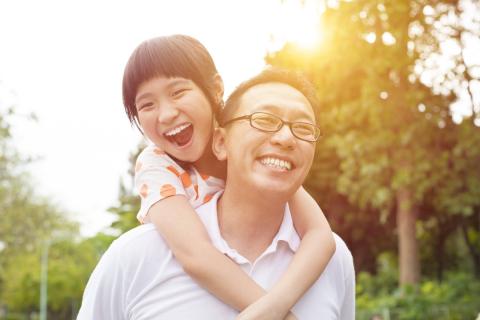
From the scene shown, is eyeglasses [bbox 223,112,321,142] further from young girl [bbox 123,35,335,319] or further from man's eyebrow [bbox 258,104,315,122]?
young girl [bbox 123,35,335,319]

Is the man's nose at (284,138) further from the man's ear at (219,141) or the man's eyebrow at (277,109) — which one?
the man's ear at (219,141)

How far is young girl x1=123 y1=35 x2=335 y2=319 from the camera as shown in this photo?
2.93 metres

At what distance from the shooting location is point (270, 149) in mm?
2914

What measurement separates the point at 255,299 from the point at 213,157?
0.79 m

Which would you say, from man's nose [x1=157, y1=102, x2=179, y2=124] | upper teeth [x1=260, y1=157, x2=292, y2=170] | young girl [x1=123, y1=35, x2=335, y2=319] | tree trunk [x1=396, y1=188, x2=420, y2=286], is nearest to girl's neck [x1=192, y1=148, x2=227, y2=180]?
young girl [x1=123, y1=35, x2=335, y2=319]

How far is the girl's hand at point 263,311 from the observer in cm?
281

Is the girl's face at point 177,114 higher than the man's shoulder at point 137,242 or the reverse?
higher

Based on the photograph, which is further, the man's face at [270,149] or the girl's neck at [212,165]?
the girl's neck at [212,165]

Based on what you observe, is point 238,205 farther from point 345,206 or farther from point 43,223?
point 43,223

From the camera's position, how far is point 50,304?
196ft

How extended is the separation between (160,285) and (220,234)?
318 mm

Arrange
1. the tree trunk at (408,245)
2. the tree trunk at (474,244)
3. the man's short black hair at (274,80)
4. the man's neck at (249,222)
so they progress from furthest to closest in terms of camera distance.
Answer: the tree trunk at (474,244)
the tree trunk at (408,245)
the man's short black hair at (274,80)
the man's neck at (249,222)


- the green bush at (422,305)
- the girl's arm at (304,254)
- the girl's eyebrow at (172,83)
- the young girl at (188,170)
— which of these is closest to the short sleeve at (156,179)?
the young girl at (188,170)

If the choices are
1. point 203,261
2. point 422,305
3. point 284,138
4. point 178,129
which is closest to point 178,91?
point 178,129
